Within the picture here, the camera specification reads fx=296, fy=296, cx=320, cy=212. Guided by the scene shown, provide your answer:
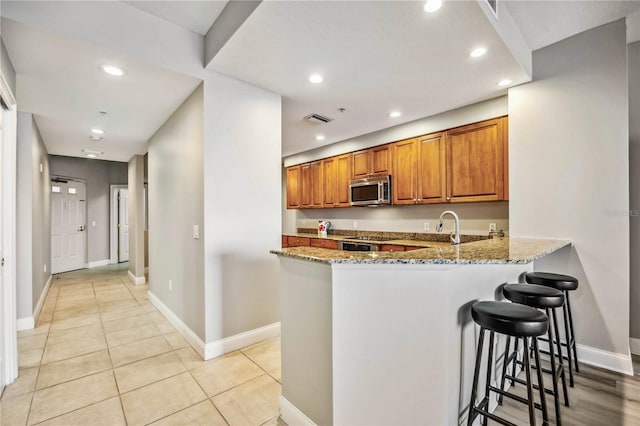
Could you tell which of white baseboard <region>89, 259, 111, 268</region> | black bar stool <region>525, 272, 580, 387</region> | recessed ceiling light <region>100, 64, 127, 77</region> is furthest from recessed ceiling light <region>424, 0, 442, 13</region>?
white baseboard <region>89, 259, 111, 268</region>

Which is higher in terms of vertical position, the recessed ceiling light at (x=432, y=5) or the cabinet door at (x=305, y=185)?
the recessed ceiling light at (x=432, y=5)

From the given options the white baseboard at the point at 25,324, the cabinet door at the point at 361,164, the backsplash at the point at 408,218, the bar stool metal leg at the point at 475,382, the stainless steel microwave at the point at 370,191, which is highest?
the cabinet door at the point at 361,164

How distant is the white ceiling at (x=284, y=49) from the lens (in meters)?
1.90

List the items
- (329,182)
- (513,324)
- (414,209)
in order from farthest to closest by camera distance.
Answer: (329,182), (414,209), (513,324)

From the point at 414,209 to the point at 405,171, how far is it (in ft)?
1.92

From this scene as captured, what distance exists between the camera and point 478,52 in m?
2.33

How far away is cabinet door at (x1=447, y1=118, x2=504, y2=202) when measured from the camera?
10.8ft

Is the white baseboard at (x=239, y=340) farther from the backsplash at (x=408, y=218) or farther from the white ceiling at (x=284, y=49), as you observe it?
the backsplash at (x=408, y=218)

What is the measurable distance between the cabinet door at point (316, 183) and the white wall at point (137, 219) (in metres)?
3.11

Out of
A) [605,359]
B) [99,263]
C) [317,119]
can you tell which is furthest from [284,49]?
[99,263]

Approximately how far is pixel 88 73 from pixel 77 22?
56 cm

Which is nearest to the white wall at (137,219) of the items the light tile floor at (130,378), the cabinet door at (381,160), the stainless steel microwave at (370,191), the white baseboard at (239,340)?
the light tile floor at (130,378)

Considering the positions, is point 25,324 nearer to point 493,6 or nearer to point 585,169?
point 493,6

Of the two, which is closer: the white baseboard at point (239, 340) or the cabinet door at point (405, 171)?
the white baseboard at point (239, 340)
